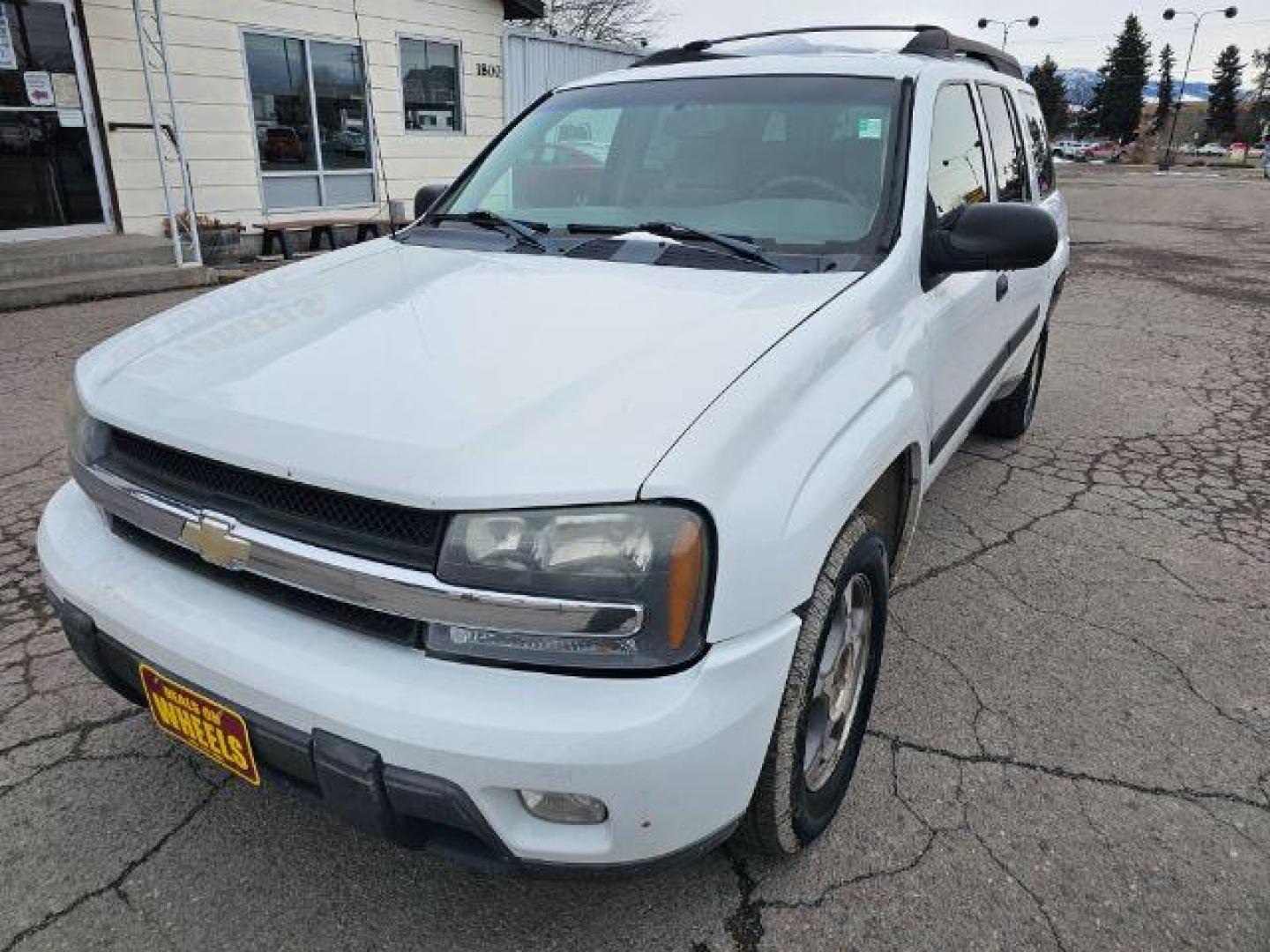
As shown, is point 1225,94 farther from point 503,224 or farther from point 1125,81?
point 503,224

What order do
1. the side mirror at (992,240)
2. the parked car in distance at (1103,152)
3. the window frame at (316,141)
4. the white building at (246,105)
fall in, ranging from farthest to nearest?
1. the parked car in distance at (1103,152)
2. the window frame at (316,141)
3. the white building at (246,105)
4. the side mirror at (992,240)

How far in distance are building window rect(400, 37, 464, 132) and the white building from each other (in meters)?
0.02

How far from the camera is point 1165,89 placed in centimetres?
8406

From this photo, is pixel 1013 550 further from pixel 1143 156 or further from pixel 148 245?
pixel 1143 156

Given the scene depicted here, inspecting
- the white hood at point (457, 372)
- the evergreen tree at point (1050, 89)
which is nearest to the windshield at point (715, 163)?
the white hood at point (457, 372)

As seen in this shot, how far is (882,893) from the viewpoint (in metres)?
1.98

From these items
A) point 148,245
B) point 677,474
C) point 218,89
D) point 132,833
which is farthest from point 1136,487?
point 218,89

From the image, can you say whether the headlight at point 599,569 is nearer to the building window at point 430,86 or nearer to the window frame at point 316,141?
the window frame at point 316,141

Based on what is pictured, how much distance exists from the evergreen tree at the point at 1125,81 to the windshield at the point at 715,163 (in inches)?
3706

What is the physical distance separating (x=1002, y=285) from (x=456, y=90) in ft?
35.2

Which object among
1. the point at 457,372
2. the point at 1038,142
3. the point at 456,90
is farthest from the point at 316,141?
the point at 457,372

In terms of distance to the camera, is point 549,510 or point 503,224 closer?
point 549,510

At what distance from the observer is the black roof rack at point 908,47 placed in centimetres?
325

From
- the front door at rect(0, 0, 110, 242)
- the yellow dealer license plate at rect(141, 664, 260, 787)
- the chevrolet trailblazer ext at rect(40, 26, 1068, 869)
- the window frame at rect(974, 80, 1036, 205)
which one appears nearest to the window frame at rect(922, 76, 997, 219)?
the window frame at rect(974, 80, 1036, 205)
